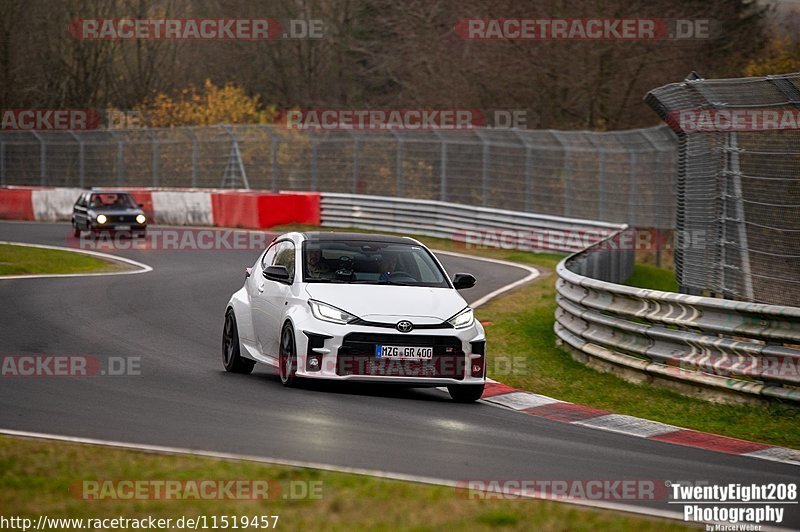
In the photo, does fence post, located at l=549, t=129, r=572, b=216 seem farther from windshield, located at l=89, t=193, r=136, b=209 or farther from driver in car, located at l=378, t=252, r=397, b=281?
driver in car, located at l=378, t=252, r=397, b=281

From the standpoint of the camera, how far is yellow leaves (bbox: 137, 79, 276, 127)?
5969 cm

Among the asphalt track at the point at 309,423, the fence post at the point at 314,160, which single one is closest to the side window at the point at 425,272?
the asphalt track at the point at 309,423

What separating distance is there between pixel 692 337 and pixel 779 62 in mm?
28538

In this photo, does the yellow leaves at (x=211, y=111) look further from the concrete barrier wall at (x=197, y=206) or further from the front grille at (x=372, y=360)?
the front grille at (x=372, y=360)

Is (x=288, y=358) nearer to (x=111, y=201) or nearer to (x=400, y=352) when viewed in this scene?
(x=400, y=352)

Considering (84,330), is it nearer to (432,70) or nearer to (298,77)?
(432,70)

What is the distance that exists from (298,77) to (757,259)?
52.6 meters

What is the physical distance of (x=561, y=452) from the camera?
29.2ft

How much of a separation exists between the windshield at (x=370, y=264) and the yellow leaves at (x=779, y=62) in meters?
26.2

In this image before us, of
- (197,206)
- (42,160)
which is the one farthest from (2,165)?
(197,206)

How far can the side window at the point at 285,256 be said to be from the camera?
12.7m

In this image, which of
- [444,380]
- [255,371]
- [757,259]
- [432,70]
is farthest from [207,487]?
[432,70]

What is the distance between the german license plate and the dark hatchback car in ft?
80.1

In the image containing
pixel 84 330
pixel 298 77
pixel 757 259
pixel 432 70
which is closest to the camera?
pixel 757 259
